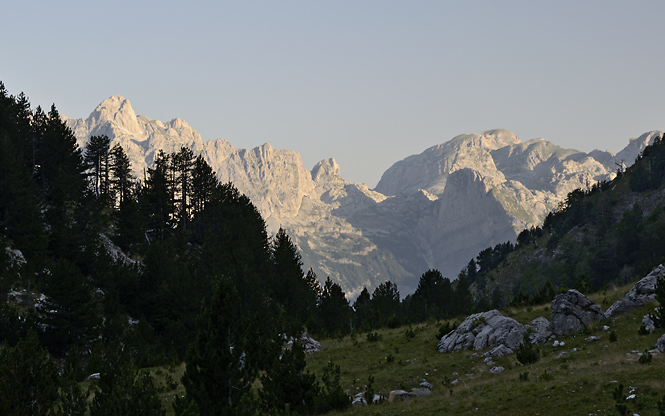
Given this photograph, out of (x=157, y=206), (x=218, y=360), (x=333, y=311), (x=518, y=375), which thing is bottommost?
(x=518, y=375)

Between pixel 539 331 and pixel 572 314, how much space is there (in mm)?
2305

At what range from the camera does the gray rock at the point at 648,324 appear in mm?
28578

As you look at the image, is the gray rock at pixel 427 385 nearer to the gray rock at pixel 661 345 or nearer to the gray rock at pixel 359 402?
the gray rock at pixel 359 402

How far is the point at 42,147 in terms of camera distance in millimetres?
80375

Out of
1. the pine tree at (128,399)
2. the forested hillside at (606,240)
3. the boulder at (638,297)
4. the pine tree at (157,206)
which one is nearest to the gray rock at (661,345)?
the boulder at (638,297)

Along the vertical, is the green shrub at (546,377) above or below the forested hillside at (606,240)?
below

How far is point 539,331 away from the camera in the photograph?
33.8 m

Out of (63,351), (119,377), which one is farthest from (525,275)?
(119,377)

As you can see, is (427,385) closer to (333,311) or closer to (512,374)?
(512,374)

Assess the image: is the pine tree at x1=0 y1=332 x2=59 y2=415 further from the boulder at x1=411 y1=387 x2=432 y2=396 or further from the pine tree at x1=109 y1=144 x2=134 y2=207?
the pine tree at x1=109 y1=144 x2=134 y2=207

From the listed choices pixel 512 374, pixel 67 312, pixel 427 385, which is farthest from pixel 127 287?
pixel 512 374

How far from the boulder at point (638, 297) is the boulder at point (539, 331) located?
4062mm

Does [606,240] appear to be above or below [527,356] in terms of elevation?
above

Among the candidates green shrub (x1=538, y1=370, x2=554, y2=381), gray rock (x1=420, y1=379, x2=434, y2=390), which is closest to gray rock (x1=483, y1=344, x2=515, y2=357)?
gray rock (x1=420, y1=379, x2=434, y2=390)
